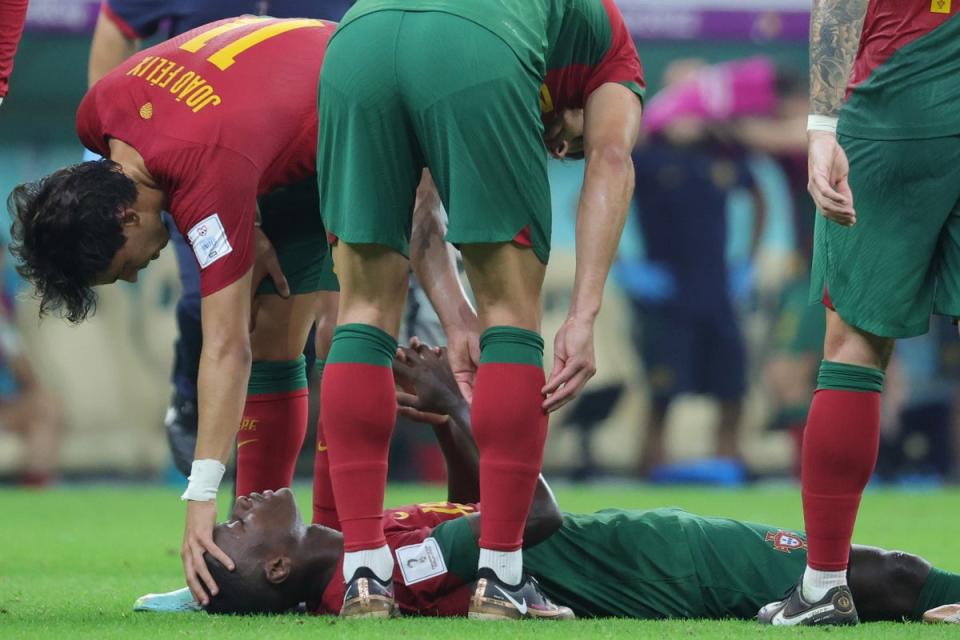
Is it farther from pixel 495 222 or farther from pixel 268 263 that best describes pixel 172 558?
pixel 495 222

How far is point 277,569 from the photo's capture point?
3701 mm

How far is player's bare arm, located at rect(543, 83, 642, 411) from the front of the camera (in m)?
3.50

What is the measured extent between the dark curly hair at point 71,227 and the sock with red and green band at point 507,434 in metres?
0.98

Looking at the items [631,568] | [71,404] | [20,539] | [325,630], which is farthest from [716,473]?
[325,630]

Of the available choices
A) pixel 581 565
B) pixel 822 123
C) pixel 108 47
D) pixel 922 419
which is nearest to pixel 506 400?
pixel 581 565

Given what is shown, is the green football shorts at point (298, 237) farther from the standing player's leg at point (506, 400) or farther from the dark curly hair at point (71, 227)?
the standing player's leg at point (506, 400)

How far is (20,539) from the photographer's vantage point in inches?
253

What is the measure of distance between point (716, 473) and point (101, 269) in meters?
7.39

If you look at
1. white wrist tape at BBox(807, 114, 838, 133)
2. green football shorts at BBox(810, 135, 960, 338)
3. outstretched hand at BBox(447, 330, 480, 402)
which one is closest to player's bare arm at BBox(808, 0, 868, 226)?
white wrist tape at BBox(807, 114, 838, 133)

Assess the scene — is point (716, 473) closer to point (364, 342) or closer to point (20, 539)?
point (20, 539)

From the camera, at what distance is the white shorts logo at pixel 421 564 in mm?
3691

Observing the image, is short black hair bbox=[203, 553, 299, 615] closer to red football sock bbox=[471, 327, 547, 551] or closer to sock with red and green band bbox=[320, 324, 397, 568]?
sock with red and green band bbox=[320, 324, 397, 568]

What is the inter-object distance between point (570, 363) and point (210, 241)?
36.3 inches

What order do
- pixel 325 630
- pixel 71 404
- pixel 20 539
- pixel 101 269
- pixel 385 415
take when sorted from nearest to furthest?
pixel 325 630 < pixel 385 415 < pixel 101 269 < pixel 20 539 < pixel 71 404
